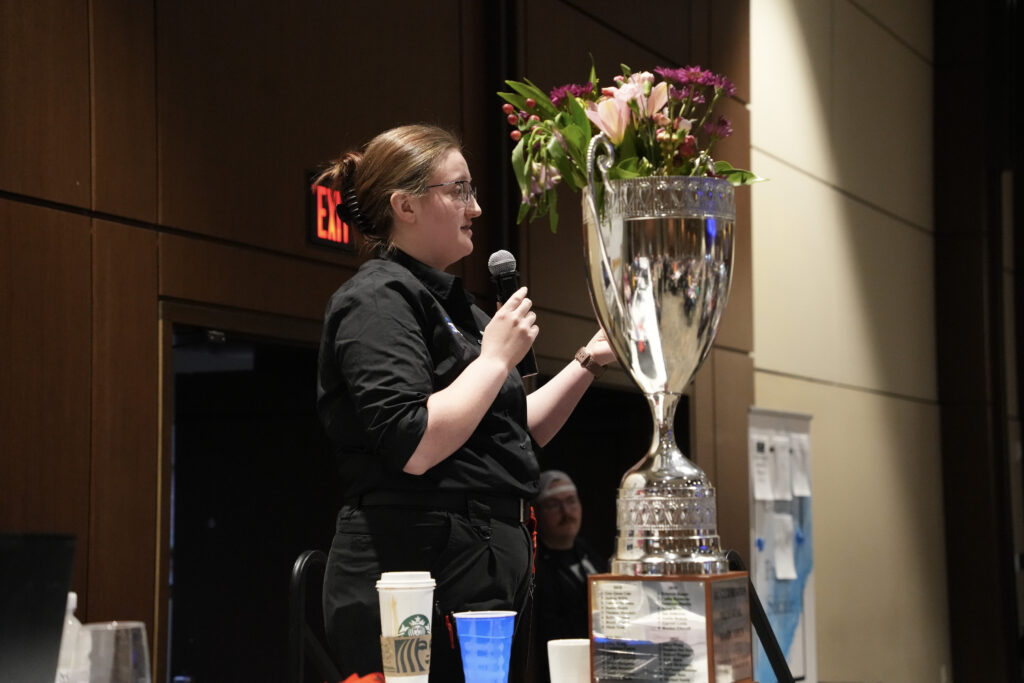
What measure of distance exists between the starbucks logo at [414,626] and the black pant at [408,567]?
44 centimetres

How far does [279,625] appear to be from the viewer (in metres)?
4.00

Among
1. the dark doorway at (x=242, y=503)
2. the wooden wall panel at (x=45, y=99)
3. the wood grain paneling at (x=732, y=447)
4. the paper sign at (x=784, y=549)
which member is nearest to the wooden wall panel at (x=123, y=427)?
the wooden wall panel at (x=45, y=99)

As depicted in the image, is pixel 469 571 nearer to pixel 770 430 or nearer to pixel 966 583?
pixel 770 430

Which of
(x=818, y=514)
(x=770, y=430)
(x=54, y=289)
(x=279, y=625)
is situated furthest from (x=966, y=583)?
(x=54, y=289)

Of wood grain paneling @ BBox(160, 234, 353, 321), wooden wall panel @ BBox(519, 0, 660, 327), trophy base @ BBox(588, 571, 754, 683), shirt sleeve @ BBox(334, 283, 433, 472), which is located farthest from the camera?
wooden wall panel @ BBox(519, 0, 660, 327)

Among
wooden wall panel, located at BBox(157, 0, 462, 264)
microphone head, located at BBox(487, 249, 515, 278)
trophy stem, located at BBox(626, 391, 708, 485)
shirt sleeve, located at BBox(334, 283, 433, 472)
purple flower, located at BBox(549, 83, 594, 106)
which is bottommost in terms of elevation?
trophy stem, located at BBox(626, 391, 708, 485)

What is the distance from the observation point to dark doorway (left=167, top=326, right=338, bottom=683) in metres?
3.92

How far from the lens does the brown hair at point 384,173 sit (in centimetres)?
172

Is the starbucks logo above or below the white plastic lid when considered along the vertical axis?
below

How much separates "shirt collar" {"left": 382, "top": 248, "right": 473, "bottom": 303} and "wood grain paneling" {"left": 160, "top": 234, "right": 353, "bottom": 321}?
3.32ft

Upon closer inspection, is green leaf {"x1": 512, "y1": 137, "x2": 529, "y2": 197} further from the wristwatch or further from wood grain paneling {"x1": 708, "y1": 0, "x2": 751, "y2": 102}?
wood grain paneling {"x1": 708, "y1": 0, "x2": 751, "y2": 102}

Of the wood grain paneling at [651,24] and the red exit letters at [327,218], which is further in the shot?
the wood grain paneling at [651,24]

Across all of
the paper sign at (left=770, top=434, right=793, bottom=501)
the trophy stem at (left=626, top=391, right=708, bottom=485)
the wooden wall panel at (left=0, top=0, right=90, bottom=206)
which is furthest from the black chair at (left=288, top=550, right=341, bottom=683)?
the paper sign at (left=770, top=434, right=793, bottom=501)

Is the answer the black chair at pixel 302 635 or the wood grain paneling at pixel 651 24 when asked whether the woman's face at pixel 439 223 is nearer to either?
the black chair at pixel 302 635
